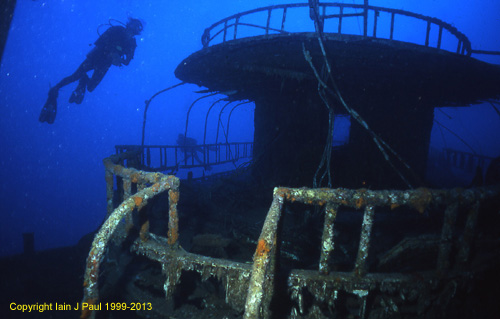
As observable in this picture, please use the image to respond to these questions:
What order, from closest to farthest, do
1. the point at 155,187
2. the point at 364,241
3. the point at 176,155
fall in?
the point at 364,241
the point at 155,187
the point at 176,155

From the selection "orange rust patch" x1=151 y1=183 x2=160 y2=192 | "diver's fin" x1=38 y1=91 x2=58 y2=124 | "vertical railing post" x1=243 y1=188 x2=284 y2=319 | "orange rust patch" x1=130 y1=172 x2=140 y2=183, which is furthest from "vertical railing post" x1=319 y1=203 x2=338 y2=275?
"diver's fin" x1=38 y1=91 x2=58 y2=124

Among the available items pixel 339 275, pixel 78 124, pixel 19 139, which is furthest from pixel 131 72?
pixel 339 275

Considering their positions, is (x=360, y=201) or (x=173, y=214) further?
(x=173, y=214)

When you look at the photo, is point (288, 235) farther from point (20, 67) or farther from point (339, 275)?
point (20, 67)

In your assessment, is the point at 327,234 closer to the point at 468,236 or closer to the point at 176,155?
the point at 468,236

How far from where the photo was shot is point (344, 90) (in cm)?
635

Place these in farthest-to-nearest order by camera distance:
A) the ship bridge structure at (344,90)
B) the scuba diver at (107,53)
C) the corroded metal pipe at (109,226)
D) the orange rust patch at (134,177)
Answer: the scuba diver at (107,53) < the ship bridge structure at (344,90) < the orange rust patch at (134,177) < the corroded metal pipe at (109,226)

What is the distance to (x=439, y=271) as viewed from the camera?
2406 mm

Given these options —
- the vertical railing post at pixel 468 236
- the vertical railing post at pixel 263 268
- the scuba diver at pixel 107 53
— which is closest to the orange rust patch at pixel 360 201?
the vertical railing post at pixel 263 268

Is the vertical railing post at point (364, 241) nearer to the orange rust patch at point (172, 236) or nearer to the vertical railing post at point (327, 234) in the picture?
the vertical railing post at point (327, 234)

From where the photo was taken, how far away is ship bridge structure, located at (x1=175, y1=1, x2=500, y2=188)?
503 cm

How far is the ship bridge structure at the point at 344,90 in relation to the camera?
5.03 meters

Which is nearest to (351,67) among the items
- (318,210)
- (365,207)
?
(318,210)

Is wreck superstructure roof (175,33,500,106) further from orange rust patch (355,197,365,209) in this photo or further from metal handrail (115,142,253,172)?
orange rust patch (355,197,365,209)
